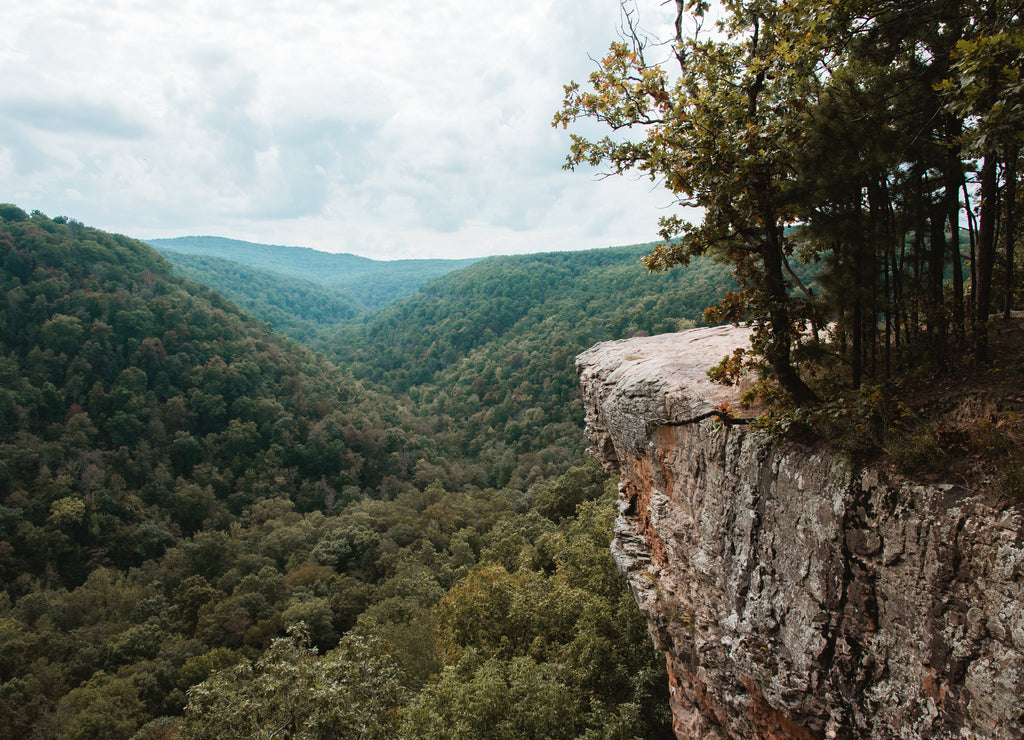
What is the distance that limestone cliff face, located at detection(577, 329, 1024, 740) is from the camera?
4414 millimetres

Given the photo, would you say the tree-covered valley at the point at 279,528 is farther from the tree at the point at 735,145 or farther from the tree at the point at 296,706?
the tree at the point at 735,145

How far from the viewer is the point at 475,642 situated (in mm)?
17531

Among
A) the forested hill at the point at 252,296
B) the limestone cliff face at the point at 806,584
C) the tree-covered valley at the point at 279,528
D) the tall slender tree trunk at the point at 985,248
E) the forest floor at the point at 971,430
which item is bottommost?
the tree-covered valley at the point at 279,528

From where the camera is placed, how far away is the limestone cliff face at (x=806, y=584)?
14.5 feet

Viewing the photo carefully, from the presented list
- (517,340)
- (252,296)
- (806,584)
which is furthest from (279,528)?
(252,296)

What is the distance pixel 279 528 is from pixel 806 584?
53.6 m

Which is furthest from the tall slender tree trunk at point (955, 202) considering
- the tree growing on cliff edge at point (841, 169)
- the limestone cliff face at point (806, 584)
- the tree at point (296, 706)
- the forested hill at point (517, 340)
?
the forested hill at point (517, 340)

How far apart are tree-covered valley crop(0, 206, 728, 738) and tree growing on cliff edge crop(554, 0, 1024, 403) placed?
10782 mm

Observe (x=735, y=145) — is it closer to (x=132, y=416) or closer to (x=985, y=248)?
(x=985, y=248)

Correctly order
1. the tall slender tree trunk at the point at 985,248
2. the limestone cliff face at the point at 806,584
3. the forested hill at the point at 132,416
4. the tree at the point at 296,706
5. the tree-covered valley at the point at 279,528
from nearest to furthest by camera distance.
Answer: the limestone cliff face at the point at 806,584
the tall slender tree trunk at the point at 985,248
the tree at the point at 296,706
the tree-covered valley at the point at 279,528
the forested hill at the point at 132,416

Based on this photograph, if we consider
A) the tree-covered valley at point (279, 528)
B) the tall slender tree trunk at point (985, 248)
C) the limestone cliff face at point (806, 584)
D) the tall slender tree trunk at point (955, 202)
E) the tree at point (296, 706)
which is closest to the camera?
the limestone cliff face at point (806, 584)

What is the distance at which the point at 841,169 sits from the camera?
569 centimetres

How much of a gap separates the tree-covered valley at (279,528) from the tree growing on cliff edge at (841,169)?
424 inches

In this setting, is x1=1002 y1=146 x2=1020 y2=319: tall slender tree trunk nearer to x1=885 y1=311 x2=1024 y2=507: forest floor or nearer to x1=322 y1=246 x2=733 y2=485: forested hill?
x1=885 y1=311 x2=1024 y2=507: forest floor
